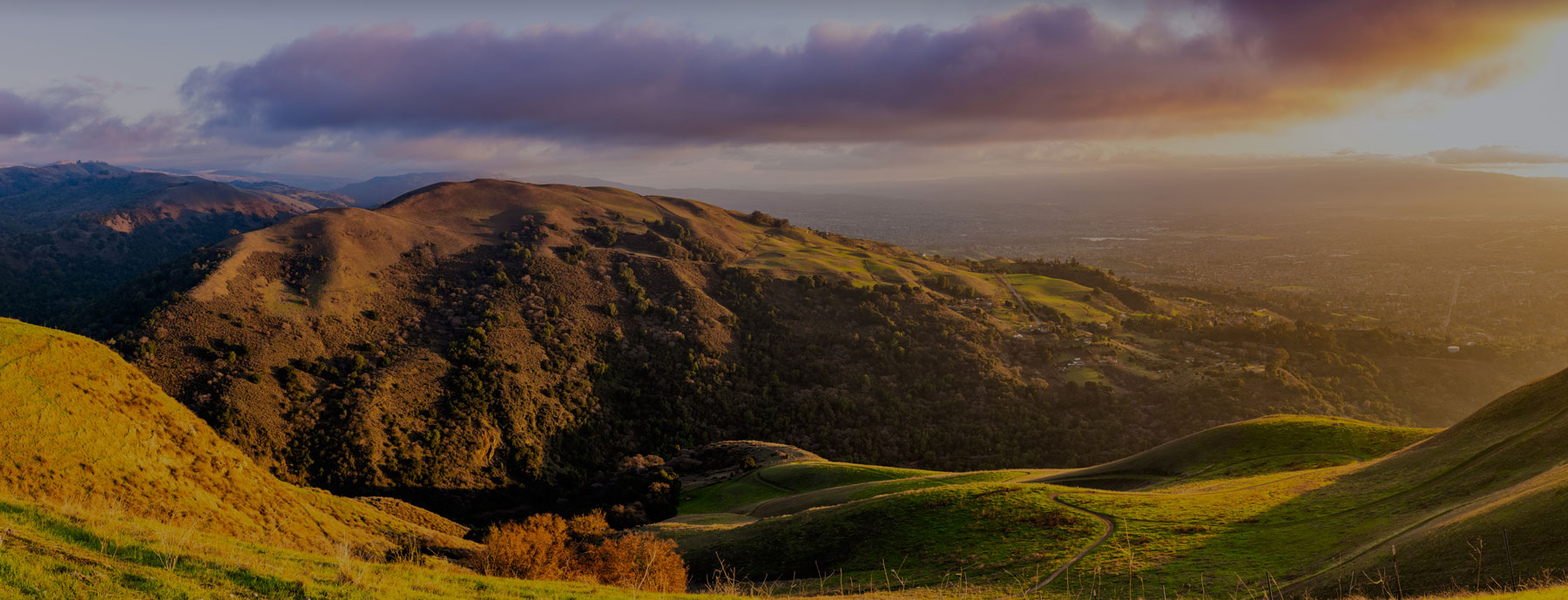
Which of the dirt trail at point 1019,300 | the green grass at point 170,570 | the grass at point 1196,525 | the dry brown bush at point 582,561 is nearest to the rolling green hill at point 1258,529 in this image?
the grass at point 1196,525

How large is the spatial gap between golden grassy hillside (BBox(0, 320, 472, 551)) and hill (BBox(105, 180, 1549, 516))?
178ft

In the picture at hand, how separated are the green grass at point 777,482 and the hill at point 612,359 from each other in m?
25.9

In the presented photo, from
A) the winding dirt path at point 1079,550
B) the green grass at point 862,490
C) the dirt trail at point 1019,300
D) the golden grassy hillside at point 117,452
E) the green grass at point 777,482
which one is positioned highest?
the golden grassy hillside at point 117,452

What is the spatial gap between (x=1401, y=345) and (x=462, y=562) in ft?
538

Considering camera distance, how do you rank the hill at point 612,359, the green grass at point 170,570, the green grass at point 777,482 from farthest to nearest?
the hill at point 612,359 < the green grass at point 777,482 < the green grass at point 170,570

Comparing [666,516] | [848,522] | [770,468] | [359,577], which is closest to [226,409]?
[666,516]

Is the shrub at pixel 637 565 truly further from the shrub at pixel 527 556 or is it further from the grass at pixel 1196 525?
the grass at pixel 1196 525

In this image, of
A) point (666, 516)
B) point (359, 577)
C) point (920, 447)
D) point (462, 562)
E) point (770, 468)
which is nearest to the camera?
point (359, 577)

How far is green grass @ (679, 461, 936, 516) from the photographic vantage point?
5978cm

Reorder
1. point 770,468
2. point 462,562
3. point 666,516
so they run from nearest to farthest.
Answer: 1. point 462,562
2. point 666,516
3. point 770,468

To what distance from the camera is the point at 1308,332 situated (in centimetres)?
12888

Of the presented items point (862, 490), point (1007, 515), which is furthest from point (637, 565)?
point (862, 490)

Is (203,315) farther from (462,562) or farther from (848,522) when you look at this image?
(848,522)

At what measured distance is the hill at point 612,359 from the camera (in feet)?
268
